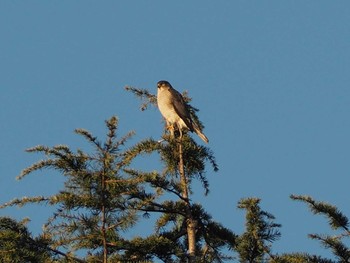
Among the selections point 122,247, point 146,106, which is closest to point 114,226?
point 122,247

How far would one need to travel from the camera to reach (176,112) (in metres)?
15.9

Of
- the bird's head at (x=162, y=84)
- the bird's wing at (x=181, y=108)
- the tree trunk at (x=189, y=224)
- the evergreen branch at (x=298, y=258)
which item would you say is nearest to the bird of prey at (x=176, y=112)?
the bird's wing at (x=181, y=108)

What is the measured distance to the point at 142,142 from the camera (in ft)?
38.7

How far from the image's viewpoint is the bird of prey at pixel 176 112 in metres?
15.1

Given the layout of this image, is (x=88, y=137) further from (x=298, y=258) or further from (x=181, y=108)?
(x=181, y=108)

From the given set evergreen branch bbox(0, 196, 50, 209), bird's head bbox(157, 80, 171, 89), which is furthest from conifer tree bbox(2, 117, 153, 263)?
bird's head bbox(157, 80, 171, 89)

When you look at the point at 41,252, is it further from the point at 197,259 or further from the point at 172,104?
the point at 172,104

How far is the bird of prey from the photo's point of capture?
49.6 ft

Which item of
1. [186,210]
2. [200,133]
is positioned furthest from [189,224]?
[200,133]

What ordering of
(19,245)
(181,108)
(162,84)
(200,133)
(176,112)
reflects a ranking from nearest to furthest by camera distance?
(19,245), (200,133), (176,112), (181,108), (162,84)

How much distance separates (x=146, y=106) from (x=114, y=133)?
3.57 m

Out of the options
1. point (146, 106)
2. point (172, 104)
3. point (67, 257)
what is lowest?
point (67, 257)

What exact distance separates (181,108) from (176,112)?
170mm

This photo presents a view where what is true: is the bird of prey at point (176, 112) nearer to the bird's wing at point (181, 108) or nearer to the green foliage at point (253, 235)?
the bird's wing at point (181, 108)
